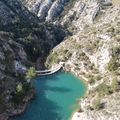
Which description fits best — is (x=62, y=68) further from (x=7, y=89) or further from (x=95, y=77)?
(x=7, y=89)

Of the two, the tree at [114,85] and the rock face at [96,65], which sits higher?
the tree at [114,85]

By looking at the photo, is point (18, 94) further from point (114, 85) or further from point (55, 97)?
point (114, 85)

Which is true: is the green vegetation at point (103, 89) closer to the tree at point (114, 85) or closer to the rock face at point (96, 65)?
the rock face at point (96, 65)

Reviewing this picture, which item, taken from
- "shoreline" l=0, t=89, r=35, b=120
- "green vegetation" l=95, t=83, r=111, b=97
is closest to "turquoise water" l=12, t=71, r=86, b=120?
"shoreline" l=0, t=89, r=35, b=120

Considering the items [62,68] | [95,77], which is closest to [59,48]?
[62,68]

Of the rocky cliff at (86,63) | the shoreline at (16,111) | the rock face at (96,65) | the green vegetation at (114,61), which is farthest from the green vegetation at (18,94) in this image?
the green vegetation at (114,61)

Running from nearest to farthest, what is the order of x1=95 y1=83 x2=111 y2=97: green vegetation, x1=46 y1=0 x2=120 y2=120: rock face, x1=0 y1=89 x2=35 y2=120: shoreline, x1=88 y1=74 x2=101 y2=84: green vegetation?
1. x1=0 y1=89 x2=35 y2=120: shoreline
2. x1=46 y1=0 x2=120 y2=120: rock face
3. x1=95 y1=83 x2=111 y2=97: green vegetation
4. x1=88 y1=74 x2=101 y2=84: green vegetation

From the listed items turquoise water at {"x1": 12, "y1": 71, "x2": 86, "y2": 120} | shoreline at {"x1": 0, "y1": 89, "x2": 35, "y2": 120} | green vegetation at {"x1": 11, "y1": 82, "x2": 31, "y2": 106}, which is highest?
green vegetation at {"x1": 11, "y1": 82, "x2": 31, "y2": 106}

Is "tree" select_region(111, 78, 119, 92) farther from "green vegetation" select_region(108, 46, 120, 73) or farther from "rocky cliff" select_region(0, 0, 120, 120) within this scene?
"green vegetation" select_region(108, 46, 120, 73)

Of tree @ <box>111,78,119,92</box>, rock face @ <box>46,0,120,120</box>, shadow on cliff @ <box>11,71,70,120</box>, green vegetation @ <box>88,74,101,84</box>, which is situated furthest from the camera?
green vegetation @ <box>88,74,101,84</box>
